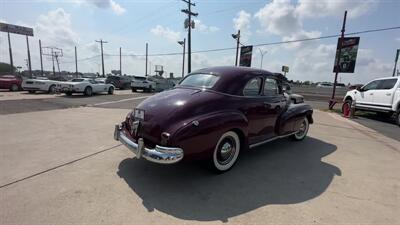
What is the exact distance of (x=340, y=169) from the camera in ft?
13.9

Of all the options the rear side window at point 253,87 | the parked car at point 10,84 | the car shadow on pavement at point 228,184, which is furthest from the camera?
the parked car at point 10,84

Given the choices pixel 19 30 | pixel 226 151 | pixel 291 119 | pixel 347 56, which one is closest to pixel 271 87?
pixel 291 119

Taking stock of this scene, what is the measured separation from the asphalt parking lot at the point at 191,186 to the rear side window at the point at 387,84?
5755mm

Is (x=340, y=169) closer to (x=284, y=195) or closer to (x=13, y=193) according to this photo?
(x=284, y=195)


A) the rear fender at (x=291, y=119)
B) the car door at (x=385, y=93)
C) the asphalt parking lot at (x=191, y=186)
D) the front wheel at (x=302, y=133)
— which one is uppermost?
the car door at (x=385, y=93)

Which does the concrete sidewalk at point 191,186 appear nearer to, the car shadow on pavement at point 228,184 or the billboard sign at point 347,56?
the car shadow on pavement at point 228,184

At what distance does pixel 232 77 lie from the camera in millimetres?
4223

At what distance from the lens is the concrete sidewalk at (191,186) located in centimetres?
269

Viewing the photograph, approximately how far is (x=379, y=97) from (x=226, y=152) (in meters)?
9.70

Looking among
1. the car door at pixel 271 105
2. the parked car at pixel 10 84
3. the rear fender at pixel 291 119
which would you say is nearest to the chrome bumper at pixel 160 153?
the car door at pixel 271 105

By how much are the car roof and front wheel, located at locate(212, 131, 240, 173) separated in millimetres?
780

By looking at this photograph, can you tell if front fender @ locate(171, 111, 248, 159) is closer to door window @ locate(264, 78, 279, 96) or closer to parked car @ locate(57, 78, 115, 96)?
door window @ locate(264, 78, 279, 96)

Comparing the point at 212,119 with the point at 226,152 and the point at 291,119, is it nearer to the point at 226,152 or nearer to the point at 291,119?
the point at 226,152

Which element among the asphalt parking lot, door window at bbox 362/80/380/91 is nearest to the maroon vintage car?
the asphalt parking lot
